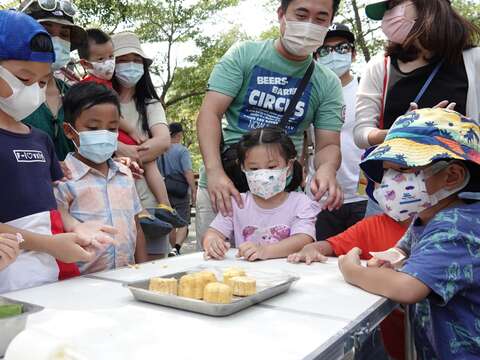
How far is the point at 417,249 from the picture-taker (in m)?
1.51

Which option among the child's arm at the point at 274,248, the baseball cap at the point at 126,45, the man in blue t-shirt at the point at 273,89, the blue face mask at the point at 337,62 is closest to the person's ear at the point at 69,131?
the man in blue t-shirt at the point at 273,89

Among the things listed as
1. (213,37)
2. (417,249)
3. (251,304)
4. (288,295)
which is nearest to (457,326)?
(417,249)

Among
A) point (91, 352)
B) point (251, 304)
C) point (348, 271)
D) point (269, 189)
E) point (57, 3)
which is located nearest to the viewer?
point (91, 352)

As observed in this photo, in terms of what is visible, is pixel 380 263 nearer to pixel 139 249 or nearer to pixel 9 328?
pixel 9 328

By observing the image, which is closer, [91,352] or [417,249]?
[91,352]

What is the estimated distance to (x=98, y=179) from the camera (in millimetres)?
2250

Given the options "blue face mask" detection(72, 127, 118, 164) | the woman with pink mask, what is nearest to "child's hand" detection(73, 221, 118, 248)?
"blue face mask" detection(72, 127, 118, 164)

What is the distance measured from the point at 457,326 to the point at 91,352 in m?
1.11

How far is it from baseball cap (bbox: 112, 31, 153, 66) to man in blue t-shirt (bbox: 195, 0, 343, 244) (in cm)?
115

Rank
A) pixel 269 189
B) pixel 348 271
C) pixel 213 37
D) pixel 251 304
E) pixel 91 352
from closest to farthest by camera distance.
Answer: pixel 91 352, pixel 251 304, pixel 348 271, pixel 269 189, pixel 213 37

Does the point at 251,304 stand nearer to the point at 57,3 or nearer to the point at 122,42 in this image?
the point at 57,3

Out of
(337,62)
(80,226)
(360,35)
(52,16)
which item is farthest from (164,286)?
(360,35)

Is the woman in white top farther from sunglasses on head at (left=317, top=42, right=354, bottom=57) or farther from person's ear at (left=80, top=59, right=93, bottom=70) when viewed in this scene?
sunglasses on head at (left=317, top=42, right=354, bottom=57)

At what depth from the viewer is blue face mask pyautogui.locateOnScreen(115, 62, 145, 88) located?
3344mm
